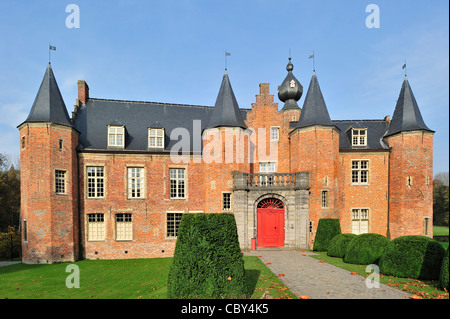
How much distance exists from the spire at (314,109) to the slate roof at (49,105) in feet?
59.9

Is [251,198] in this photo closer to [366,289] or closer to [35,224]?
[366,289]

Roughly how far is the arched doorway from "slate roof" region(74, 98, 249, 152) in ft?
23.7

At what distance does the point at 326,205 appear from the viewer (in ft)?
62.8

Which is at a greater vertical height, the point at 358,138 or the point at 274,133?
the point at 274,133

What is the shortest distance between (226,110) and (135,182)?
30.5ft

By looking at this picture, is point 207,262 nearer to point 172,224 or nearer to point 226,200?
point 226,200

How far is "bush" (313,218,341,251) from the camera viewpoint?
17.7 m

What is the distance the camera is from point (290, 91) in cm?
2661

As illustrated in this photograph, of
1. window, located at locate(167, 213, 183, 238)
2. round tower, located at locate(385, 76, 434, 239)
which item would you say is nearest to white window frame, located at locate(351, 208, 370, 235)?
round tower, located at locate(385, 76, 434, 239)

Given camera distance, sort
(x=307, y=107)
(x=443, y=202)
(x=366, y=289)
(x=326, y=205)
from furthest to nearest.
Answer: (x=443, y=202)
(x=307, y=107)
(x=326, y=205)
(x=366, y=289)

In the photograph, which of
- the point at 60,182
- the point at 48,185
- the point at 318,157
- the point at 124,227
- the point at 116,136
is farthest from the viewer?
the point at 116,136

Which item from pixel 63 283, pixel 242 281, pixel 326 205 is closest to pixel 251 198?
pixel 326 205

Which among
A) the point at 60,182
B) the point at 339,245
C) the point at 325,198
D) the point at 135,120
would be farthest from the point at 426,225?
the point at 60,182

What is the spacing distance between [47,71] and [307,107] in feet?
67.9
